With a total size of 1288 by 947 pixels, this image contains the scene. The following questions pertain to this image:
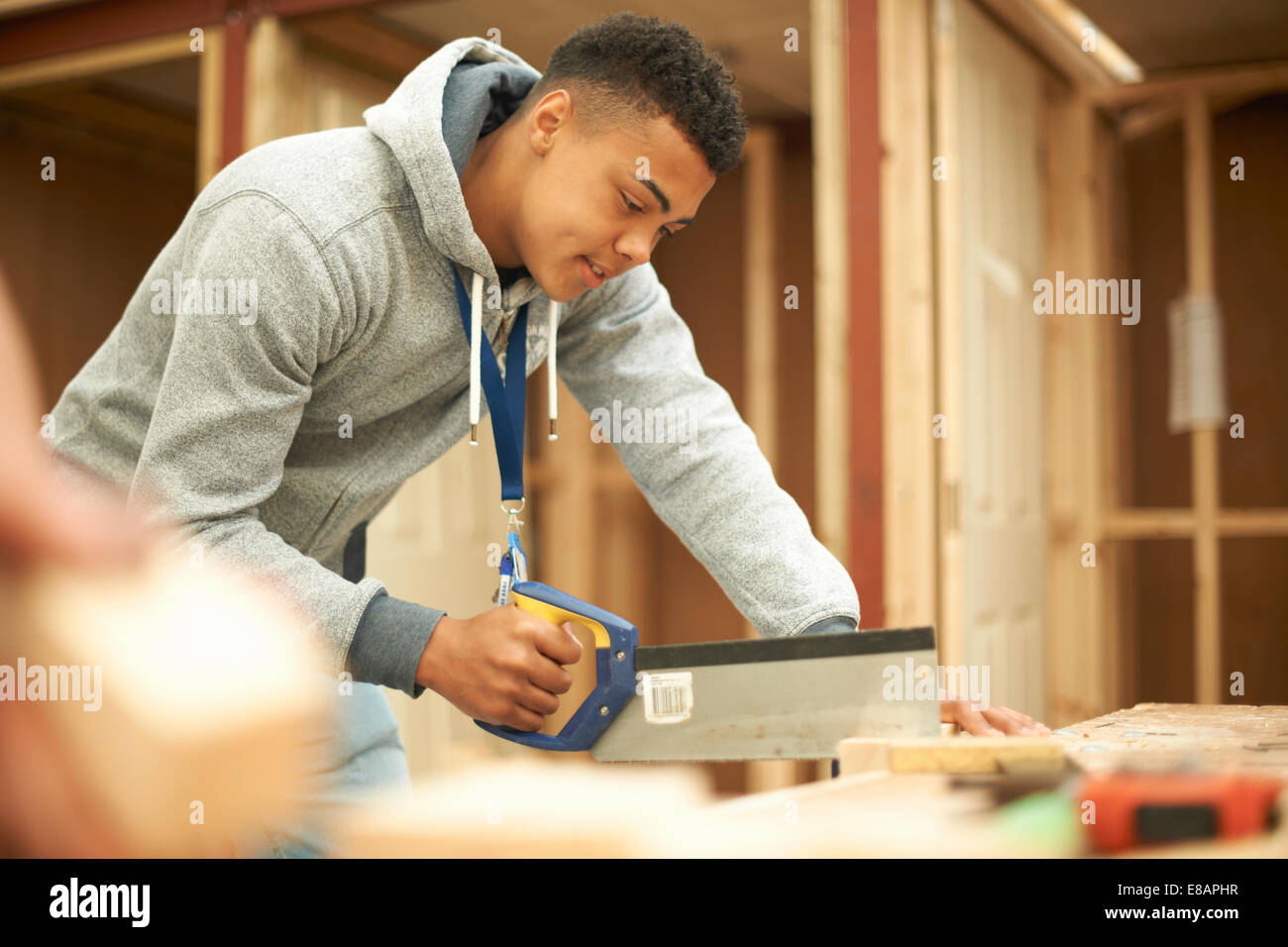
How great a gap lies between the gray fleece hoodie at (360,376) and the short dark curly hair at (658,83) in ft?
0.47

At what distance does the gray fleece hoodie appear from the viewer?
3.36ft

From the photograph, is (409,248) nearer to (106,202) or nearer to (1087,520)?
(1087,520)

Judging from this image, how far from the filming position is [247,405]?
104cm

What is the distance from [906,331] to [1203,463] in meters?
1.45

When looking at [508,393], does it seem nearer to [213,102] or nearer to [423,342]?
[423,342]

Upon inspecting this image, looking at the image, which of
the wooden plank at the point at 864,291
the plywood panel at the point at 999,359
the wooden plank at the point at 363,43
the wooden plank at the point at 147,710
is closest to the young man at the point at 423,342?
the wooden plank at the point at 147,710

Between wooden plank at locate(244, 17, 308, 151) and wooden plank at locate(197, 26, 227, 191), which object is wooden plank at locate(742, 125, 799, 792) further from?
wooden plank at locate(197, 26, 227, 191)

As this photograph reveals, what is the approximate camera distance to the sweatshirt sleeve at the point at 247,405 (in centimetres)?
100

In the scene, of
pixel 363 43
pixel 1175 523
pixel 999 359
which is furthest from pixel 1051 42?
pixel 363 43

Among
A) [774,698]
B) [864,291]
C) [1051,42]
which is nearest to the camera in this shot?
[774,698]

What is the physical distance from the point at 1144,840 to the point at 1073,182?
2936mm

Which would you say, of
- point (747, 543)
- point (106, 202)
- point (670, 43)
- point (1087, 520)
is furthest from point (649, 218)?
point (106, 202)
